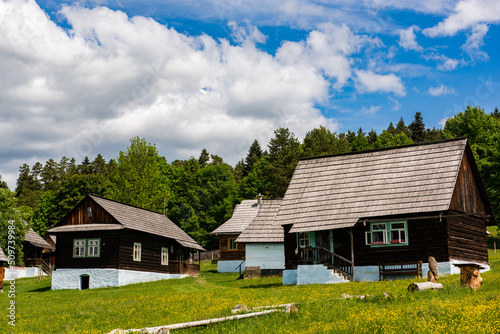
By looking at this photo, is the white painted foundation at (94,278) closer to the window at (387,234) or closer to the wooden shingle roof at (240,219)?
the wooden shingle roof at (240,219)

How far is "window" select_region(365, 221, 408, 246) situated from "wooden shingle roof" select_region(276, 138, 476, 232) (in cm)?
99

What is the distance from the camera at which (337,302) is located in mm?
17531

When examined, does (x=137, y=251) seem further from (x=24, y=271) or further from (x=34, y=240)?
(x=34, y=240)

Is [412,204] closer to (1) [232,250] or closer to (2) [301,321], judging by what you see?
(2) [301,321]

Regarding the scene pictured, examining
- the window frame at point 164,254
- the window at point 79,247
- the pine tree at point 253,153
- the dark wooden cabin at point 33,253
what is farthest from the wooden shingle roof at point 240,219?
the pine tree at point 253,153

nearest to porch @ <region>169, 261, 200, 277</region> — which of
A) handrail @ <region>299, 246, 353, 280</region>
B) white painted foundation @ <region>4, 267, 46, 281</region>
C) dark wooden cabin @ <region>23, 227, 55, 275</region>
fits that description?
white painted foundation @ <region>4, 267, 46, 281</region>

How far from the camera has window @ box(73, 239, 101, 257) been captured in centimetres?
4097

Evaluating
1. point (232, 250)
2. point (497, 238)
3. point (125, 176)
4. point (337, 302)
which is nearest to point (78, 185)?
point (125, 176)

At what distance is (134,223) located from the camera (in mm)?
42594

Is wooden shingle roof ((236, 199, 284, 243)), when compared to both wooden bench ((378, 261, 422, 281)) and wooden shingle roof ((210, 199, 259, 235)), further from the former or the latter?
wooden bench ((378, 261, 422, 281))

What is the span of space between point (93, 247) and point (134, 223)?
3377 mm

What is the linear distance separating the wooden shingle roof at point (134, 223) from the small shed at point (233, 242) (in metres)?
2.96

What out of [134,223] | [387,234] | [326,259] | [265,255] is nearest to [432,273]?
[387,234]

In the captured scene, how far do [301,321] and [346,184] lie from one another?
18.6 meters
